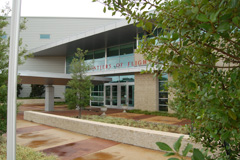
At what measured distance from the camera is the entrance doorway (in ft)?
67.5

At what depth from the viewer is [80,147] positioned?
268 inches

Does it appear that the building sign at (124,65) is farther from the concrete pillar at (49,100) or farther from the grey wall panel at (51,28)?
the grey wall panel at (51,28)

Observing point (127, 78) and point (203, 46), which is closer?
point (203, 46)

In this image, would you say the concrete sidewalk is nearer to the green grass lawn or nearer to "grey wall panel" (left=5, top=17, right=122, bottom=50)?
the green grass lawn

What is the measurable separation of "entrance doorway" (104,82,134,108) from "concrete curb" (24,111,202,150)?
35.9 ft

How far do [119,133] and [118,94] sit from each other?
14.3 meters

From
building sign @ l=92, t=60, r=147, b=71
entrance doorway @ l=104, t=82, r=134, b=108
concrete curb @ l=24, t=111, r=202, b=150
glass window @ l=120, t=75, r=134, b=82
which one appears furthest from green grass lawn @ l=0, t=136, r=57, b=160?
glass window @ l=120, t=75, r=134, b=82

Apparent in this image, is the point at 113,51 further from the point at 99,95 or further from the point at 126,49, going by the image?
the point at 99,95

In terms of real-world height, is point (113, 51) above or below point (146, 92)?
above

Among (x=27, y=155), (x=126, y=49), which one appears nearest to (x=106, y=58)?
(x=126, y=49)

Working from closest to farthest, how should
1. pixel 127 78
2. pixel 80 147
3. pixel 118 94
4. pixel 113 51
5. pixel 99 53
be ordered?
pixel 80 147
pixel 127 78
pixel 118 94
pixel 113 51
pixel 99 53

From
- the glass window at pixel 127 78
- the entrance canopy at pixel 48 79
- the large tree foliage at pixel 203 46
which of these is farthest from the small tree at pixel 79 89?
the large tree foliage at pixel 203 46

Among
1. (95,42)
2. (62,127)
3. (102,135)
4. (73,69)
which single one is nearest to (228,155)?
(102,135)

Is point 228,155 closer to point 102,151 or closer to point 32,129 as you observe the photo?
point 102,151
